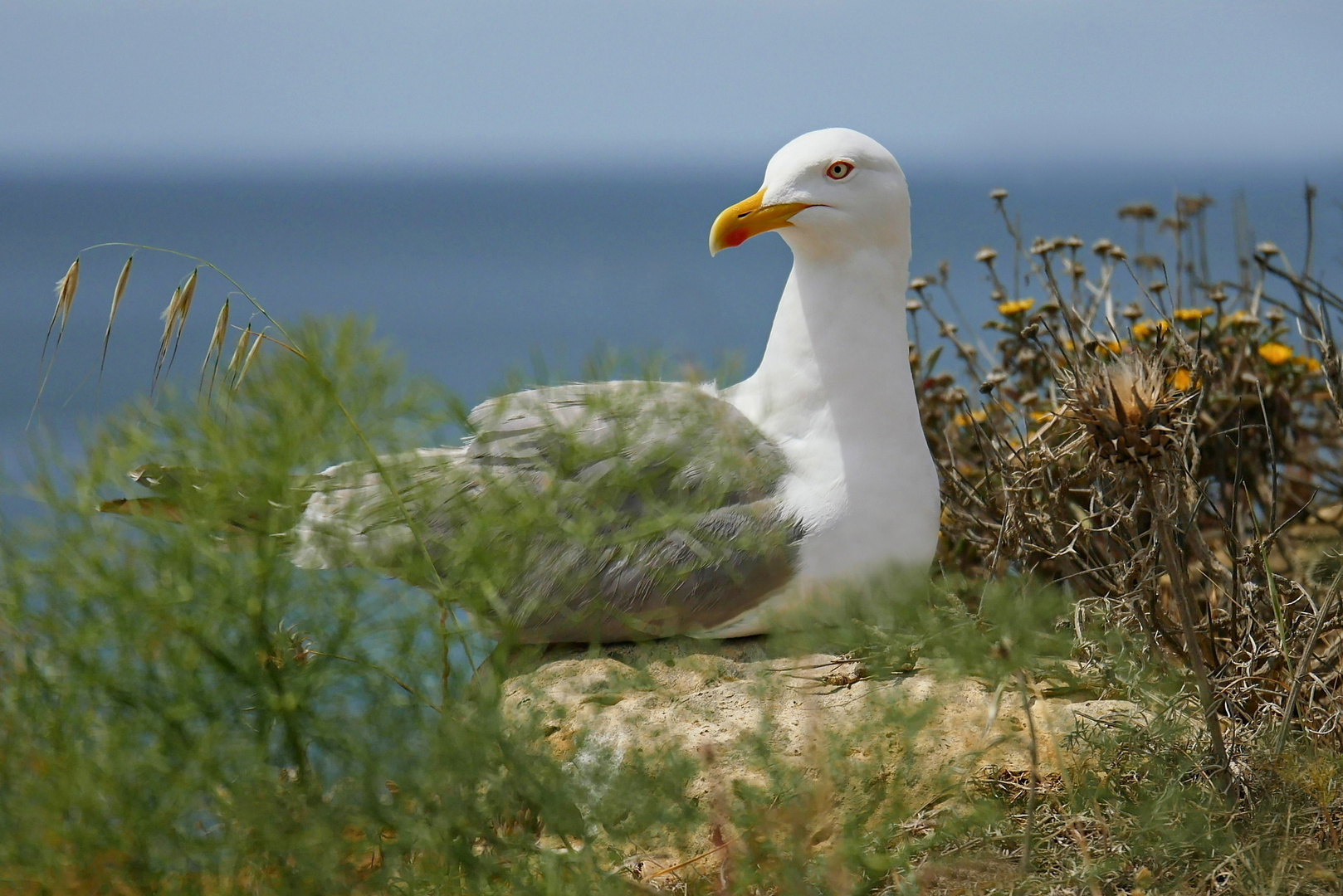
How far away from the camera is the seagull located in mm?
1520

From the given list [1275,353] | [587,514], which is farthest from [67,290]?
[1275,353]

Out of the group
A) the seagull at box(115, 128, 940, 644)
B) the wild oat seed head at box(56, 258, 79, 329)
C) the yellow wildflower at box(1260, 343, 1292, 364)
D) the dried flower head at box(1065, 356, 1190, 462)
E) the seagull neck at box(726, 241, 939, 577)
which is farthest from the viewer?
the yellow wildflower at box(1260, 343, 1292, 364)

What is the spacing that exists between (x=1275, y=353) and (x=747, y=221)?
68.6 inches

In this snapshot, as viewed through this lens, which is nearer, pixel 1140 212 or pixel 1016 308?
pixel 1016 308

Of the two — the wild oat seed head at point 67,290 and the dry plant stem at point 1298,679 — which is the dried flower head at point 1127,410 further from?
the wild oat seed head at point 67,290

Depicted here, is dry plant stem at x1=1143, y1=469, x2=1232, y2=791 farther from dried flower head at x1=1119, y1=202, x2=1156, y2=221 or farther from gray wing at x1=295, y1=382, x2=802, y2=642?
dried flower head at x1=1119, y1=202, x2=1156, y2=221

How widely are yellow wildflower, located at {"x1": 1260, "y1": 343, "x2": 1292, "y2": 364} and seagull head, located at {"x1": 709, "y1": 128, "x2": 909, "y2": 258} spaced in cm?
151

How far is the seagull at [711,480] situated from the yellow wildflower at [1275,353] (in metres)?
1.45

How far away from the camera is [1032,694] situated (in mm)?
1792

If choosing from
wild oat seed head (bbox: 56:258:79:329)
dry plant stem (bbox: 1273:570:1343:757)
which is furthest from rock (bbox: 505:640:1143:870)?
wild oat seed head (bbox: 56:258:79:329)

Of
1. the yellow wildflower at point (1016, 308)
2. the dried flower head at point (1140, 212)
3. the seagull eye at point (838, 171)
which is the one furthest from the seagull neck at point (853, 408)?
the dried flower head at point (1140, 212)

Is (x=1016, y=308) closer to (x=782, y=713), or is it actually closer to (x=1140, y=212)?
(x=1140, y=212)

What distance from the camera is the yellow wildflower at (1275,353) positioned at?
3.11 meters

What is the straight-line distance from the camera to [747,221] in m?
2.08
